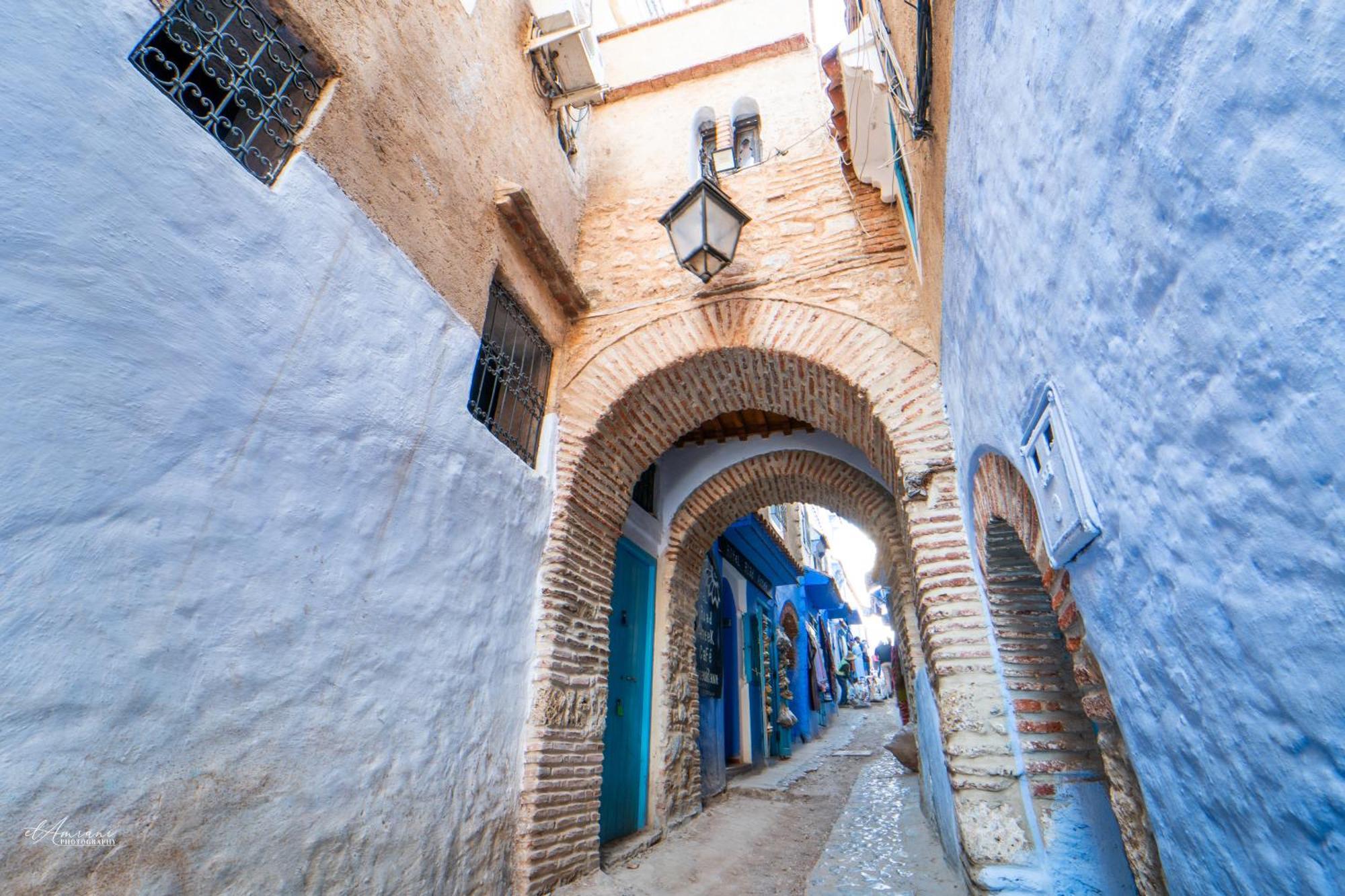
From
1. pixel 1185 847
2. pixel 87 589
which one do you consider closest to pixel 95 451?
pixel 87 589

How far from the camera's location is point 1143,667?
1.24 m

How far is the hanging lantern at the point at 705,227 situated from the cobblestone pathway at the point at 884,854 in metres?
3.55

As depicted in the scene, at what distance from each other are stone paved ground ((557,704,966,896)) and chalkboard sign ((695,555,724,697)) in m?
1.07

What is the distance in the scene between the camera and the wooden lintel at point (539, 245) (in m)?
3.67

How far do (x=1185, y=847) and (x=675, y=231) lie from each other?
3.59m

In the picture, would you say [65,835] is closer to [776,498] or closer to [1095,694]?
[1095,694]

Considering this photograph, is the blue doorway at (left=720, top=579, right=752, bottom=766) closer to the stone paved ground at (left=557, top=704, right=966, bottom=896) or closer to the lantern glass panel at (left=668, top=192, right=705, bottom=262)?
the stone paved ground at (left=557, top=704, right=966, bottom=896)

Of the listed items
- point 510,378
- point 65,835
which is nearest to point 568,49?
point 510,378

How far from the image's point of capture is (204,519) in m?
1.80

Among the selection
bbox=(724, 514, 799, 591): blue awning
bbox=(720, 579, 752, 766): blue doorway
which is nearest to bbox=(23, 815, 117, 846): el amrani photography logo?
bbox=(724, 514, 799, 591): blue awning

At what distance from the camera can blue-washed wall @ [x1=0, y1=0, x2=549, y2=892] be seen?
1.45 metres

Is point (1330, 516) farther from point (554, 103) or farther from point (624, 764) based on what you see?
point (554, 103)

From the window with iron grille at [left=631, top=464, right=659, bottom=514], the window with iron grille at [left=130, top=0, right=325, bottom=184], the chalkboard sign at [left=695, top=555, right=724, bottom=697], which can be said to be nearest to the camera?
the window with iron grille at [left=130, top=0, right=325, bottom=184]

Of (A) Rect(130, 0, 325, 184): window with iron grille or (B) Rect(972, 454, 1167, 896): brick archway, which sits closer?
(B) Rect(972, 454, 1167, 896): brick archway
